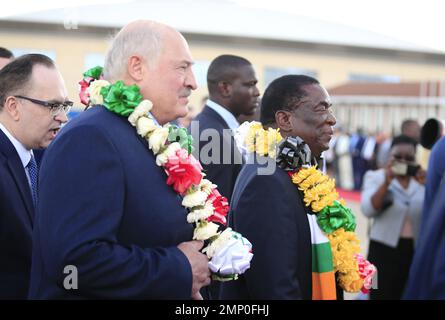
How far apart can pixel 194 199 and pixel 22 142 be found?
1149mm

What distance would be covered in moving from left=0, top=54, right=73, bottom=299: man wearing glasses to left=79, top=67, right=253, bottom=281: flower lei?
63 cm

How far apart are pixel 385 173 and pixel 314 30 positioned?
80.6ft

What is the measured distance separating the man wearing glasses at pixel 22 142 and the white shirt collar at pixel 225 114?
187cm

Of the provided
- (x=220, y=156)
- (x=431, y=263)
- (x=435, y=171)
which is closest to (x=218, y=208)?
(x=431, y=263)

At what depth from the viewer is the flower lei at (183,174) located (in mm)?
2301

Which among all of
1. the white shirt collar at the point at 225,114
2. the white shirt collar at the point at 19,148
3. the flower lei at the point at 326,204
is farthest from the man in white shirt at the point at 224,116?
the white shirt collar at the point at 19,148

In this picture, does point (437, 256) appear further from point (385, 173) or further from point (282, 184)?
point (385, 173)

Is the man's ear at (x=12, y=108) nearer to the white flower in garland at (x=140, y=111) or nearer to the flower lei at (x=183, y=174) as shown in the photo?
the flower lei at (x=183, y=174)

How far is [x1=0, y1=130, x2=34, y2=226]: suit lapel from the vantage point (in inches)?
112

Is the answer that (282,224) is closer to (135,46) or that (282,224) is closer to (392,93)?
(135,46)

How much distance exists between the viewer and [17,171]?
2.90 metres

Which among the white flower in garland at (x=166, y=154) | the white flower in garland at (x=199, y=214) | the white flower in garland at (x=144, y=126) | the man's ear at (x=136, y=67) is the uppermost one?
the man's ear at (x=136, y=67)

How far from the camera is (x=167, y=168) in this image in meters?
2.32
